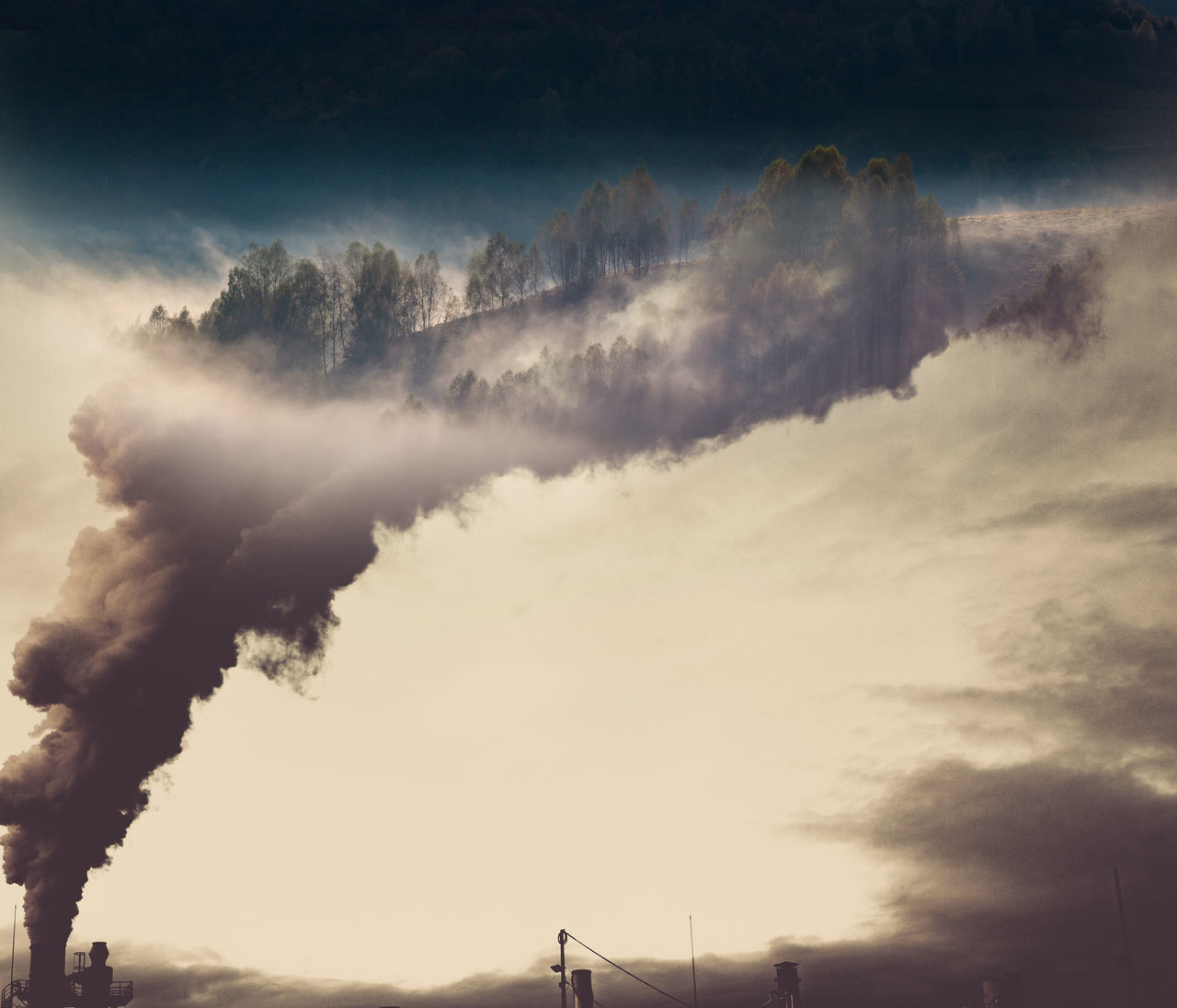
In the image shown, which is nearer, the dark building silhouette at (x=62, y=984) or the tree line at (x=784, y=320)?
the dark building silhouette at (x=62, y=984)

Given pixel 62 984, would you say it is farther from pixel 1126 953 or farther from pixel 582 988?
pixel 1126 953

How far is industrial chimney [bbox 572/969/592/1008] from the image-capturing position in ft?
214

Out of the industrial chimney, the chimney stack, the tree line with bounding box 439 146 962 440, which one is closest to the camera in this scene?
the chimney stack

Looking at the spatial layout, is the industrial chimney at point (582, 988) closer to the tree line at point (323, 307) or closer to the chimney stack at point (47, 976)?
the chimney stack at point (47, 976)

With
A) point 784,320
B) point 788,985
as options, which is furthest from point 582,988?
point 784,320

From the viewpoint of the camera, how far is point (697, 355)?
127 meters

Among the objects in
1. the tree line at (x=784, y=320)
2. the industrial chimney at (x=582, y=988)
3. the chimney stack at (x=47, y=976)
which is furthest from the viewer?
the tree line at (x=784, y=320)

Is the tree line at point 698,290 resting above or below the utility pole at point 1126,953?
above

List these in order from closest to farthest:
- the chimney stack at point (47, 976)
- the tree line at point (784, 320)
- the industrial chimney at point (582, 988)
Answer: the chimney stack at point (47, 976) < the industrial chimney at point (582, 988) < the tree line at point (784, 320)

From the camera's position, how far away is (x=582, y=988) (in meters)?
65.6

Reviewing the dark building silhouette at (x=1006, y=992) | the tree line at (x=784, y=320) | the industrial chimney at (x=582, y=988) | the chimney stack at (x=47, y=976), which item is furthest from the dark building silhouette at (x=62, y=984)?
the tree line at (x=784, y=320)

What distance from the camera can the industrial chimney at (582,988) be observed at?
65.3m

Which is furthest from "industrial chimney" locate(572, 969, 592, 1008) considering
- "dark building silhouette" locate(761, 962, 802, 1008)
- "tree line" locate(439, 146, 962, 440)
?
"tree line" locate(439, 146, 962, 440)

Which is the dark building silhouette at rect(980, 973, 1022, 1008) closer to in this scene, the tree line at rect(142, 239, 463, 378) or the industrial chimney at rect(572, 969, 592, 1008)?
the industrial chimney at rect(572, 969, 592, 1008)
